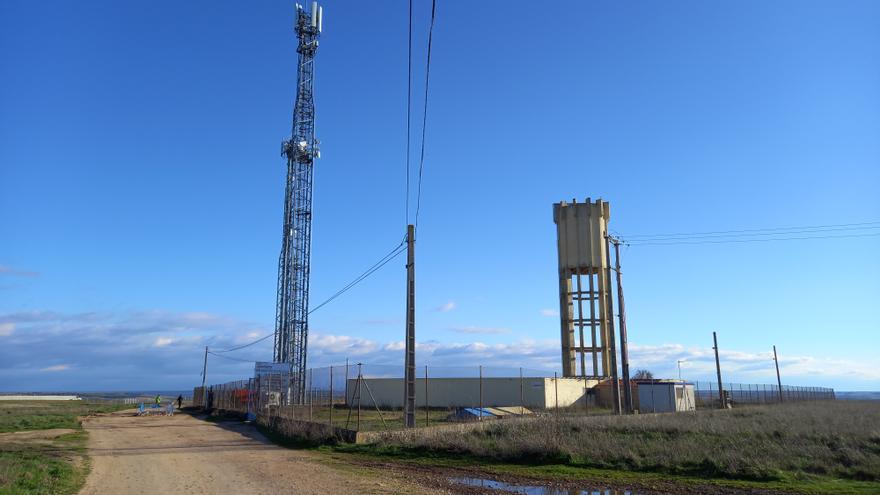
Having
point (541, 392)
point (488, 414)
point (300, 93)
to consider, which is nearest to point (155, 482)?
point (488, 414)

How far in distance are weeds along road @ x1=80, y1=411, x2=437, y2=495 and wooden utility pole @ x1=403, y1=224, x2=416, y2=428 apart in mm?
4038

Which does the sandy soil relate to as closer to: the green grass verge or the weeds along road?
the weeds along road

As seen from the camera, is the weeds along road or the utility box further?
the utility box

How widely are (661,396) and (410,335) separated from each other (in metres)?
27.7

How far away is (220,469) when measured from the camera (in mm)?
15922

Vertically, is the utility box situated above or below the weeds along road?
above

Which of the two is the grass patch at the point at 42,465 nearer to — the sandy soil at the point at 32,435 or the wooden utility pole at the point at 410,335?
the sandy soil at the point at 32,435

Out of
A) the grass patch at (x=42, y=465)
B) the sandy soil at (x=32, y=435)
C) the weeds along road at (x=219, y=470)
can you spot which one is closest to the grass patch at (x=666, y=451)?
the weeds along road at (x=219, y=470)

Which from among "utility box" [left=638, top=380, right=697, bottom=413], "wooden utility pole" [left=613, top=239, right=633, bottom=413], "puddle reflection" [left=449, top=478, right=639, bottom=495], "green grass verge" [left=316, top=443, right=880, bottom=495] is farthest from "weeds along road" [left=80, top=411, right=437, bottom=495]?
"utility box" [left=638, top=380, right=697, bottom=413]

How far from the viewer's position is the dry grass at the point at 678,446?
49.9 ft

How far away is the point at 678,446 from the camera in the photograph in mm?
17922

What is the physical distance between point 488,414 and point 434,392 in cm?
1562

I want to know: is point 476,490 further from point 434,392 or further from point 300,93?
point 300,93

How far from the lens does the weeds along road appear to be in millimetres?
13273
